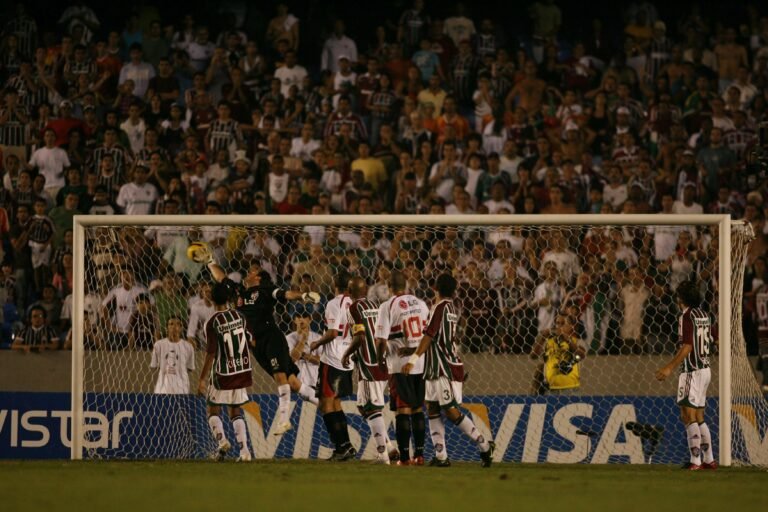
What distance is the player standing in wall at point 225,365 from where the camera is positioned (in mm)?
13039

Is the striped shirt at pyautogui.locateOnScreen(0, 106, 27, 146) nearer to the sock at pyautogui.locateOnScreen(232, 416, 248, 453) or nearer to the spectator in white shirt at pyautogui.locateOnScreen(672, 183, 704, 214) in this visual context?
the sock at pyautogui.locateOnScreen(232, 416, 248, 453)

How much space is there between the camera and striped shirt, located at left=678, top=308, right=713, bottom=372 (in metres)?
12.6

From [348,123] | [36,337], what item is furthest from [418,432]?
[348,123]

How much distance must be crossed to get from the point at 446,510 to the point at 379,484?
6.48 ft

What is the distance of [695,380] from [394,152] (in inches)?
284

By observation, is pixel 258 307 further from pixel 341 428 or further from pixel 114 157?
pixel 114 157

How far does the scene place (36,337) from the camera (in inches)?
603

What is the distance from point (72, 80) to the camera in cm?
1997

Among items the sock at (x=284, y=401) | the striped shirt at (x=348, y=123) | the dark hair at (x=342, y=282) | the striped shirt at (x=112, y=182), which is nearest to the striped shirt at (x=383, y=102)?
the striped shirt at (x=348, y=123)

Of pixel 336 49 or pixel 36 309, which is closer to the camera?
pixel 36 309

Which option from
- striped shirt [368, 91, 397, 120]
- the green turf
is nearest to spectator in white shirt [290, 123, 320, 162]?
striped shirt [368, 91, 397, 120]

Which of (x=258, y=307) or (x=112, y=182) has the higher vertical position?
(x=112, y=182)

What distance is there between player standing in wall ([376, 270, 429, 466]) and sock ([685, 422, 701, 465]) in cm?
252

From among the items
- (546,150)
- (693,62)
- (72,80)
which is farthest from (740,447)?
(72,80)
